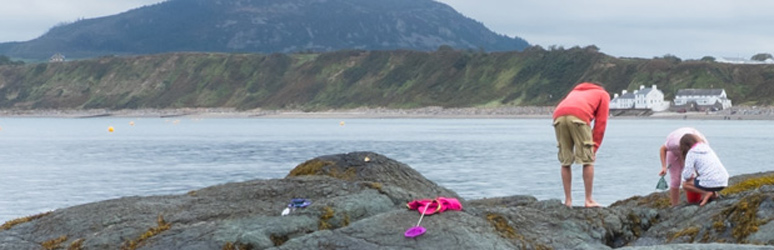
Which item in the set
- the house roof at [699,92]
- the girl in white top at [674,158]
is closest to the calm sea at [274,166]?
the girl in white top at [674,158]

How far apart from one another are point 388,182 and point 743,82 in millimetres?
140400

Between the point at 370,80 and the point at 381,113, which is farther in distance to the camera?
the point at 370,80

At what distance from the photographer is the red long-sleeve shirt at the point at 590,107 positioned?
36.1 ft

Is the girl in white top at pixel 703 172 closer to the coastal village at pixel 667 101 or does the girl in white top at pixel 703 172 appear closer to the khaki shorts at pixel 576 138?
the khaki shorts at pixel 576 138

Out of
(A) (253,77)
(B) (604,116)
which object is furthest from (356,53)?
(B) (604,116)

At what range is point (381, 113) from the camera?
516ft

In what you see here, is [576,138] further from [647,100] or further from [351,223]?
[647,100]

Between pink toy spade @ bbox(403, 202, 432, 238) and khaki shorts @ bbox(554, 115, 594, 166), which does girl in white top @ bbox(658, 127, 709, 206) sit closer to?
khaki shorts @ bbox(554, 115, 594, 166)

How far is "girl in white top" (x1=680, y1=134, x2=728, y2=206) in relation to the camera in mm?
10438

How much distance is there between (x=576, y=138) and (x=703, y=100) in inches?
4883

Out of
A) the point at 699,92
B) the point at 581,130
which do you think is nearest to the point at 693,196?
the point at 581,130

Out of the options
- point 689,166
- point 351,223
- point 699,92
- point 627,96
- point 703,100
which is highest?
point 627,96

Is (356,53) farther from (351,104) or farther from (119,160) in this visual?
(119,160)

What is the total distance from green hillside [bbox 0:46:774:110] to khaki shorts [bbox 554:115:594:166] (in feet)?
416
